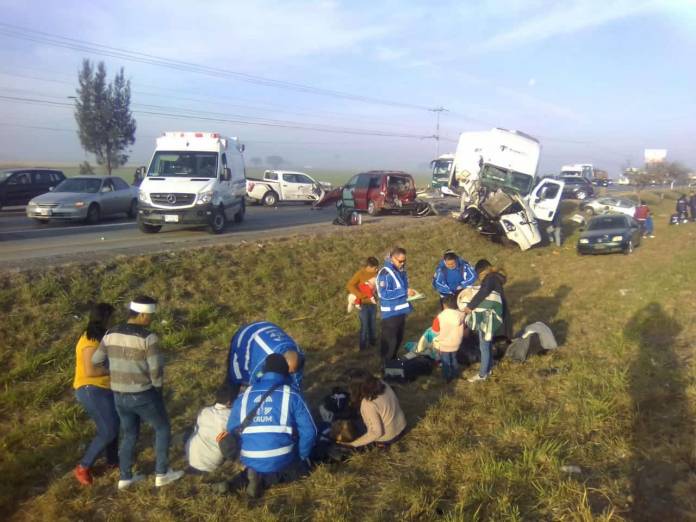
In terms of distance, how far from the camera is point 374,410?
16.5 ft

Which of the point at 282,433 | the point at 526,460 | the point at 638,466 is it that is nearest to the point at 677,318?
the point at 638,466

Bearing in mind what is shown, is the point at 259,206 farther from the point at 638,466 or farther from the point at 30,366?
the point at 638,466

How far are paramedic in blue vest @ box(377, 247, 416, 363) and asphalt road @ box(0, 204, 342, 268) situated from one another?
19.4 feet

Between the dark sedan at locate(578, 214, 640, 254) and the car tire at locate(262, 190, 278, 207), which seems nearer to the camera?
the dark sedan at locate(578, 214, 640, 254)

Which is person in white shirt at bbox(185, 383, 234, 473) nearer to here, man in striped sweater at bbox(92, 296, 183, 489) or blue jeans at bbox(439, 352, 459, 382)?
man in striped sweater at bbox(92, 296, 183, 489)

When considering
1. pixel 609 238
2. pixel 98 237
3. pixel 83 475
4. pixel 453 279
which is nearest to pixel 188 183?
pixel 98 237

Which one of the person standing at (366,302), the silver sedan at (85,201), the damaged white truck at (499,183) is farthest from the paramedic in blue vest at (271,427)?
the damaged white truck at (499,183)

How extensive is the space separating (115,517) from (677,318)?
8.88 m

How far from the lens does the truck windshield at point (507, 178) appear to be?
20.0 metres

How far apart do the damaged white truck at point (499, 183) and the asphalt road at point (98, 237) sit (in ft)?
16.4

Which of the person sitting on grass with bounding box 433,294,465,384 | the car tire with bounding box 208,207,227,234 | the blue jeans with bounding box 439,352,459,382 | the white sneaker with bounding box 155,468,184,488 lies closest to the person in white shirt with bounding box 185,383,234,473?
the white sneaker with bounding box 155,468,184,488

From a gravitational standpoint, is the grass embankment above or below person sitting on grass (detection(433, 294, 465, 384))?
below

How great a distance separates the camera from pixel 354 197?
20.6 m

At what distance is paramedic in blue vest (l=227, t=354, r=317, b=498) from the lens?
4.37 m
